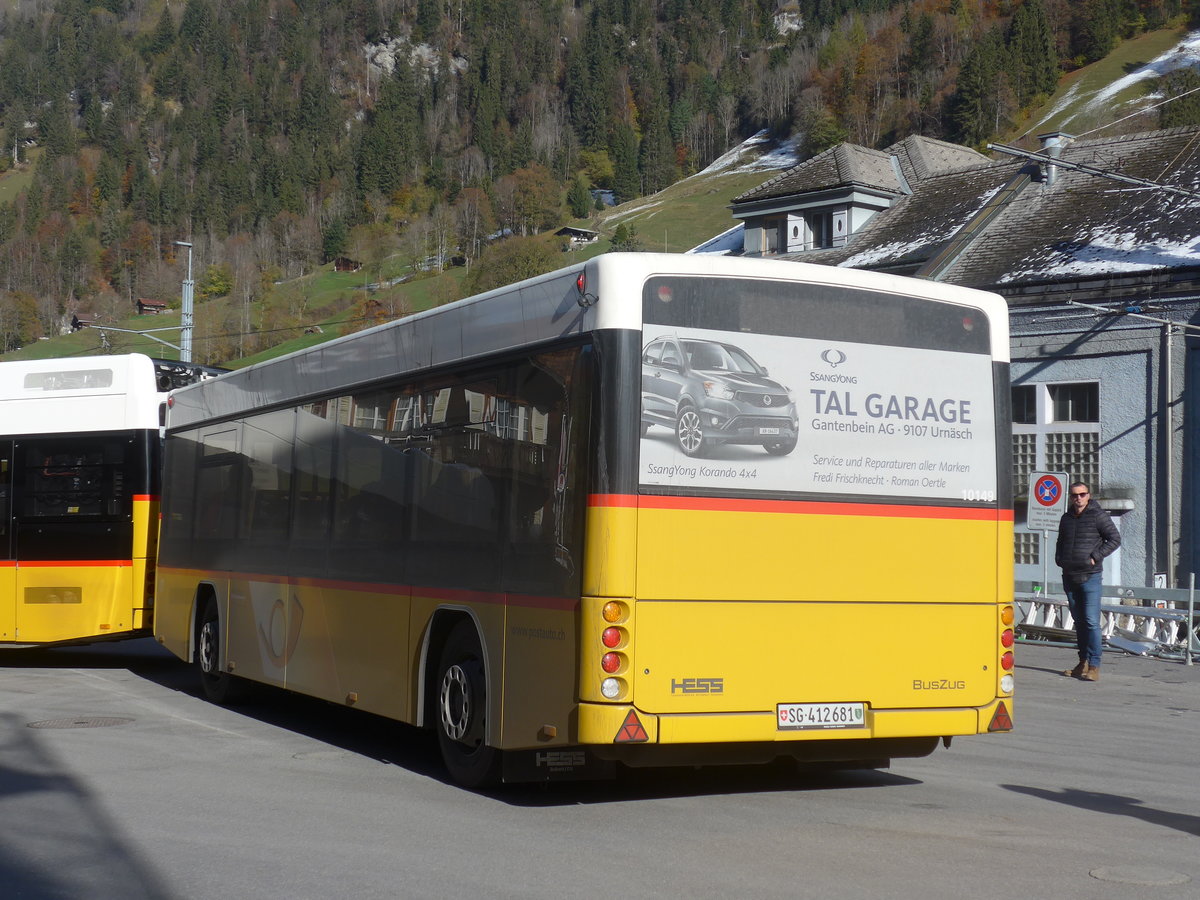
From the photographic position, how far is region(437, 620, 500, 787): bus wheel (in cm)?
829

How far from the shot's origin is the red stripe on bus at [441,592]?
750cm

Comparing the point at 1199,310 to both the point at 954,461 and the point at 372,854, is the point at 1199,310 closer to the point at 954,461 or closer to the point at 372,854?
the point at 954,461

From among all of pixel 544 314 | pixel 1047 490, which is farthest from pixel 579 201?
pixel 544 314

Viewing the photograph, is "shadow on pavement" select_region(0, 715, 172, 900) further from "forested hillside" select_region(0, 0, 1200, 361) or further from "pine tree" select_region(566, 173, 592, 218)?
"pine tree" select_region(566, 173, 592, 218)

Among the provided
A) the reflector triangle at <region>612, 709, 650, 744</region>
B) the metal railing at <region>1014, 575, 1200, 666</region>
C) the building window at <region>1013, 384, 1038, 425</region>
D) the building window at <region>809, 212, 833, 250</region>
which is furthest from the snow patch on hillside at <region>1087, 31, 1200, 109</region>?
the reflector triangle at <region>612, 709, 650, 744</region>

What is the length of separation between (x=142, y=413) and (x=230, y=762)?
6.98m

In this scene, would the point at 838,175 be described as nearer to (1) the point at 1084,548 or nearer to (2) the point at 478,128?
(1) the point at 1084,548

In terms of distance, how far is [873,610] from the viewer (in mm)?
7902

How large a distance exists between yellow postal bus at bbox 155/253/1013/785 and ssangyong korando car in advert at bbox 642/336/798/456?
1 cm

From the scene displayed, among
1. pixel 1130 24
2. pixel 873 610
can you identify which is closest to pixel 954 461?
pixel 873 610

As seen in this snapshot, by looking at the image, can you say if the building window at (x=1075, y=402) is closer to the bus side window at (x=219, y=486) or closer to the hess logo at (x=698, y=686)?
the bus side window at (x=219, y=486)

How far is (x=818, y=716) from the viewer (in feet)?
25.3

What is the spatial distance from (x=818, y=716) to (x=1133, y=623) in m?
13.9

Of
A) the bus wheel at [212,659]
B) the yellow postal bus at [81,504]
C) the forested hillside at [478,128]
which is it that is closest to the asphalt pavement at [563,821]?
the bus wheel at [212,659]
